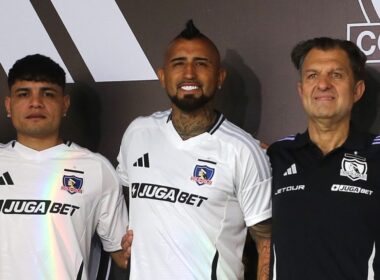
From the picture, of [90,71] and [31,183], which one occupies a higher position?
[90,71]

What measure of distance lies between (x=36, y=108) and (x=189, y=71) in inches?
21.6

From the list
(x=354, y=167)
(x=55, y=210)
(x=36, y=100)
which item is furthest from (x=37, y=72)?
(x=354, y=167)

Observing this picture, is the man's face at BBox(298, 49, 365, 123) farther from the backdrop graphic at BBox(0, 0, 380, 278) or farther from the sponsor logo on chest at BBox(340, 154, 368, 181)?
the backdrop graphic at BBox(0, 0, 380, 278)

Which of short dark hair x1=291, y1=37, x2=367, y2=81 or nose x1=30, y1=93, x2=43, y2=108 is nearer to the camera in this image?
short dark hair x1=291, y1=37, x2=367, y2=81

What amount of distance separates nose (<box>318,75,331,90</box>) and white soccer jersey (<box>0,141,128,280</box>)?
81 cm

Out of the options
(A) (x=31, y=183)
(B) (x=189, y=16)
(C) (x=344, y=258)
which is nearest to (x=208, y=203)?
(C) (x=344, y=258)

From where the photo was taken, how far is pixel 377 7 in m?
2.58

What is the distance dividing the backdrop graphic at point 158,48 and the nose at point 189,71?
425 mm

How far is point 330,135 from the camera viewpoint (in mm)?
2211

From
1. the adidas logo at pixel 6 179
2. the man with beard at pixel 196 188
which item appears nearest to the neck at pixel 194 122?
the man with beard at pixel 196 188

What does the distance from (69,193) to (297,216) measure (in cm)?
79

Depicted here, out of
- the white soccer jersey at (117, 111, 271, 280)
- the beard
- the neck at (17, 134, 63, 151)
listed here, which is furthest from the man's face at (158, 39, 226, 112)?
the neck at (17, 134, 63, 151)

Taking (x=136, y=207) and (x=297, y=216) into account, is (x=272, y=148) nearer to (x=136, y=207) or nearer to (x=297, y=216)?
(x=297, y=216)

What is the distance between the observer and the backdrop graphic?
2611 mm
